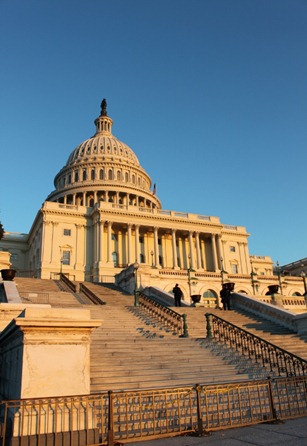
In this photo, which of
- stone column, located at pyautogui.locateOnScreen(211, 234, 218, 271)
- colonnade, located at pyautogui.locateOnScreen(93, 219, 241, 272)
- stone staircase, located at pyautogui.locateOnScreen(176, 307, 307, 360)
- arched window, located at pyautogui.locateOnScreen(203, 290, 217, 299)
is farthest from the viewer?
stone column, located at pyautogui.locateOnScreen(211, 234, 218, 271)

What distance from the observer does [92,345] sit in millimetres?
12555

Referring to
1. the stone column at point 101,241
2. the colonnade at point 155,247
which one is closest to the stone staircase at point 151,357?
the stone column at point 101,241

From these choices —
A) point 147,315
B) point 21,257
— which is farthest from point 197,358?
point 21,257

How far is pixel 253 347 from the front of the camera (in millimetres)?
15406

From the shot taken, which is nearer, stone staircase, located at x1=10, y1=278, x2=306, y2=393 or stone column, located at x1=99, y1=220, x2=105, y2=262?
stone staircase, located at x1=10, y1=278, x2=306, y2=393

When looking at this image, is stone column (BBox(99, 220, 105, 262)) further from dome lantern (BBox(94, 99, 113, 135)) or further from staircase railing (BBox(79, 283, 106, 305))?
dome lantern (BBox(94, 99, 113, 135))

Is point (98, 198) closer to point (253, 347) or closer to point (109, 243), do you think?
point (109, 243)

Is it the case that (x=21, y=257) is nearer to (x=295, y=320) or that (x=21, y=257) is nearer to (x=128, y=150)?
Result: (x=128, y=150)

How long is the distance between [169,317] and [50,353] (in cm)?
1321

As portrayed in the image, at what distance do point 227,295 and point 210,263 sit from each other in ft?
153

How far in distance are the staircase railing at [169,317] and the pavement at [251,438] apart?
376 inches

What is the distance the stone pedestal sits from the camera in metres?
6.46

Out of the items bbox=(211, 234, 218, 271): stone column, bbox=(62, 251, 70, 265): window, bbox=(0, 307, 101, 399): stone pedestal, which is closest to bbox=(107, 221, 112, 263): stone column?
bbox=(62, 251, 70, 265): window

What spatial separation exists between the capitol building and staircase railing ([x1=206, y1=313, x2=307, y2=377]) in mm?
26802
